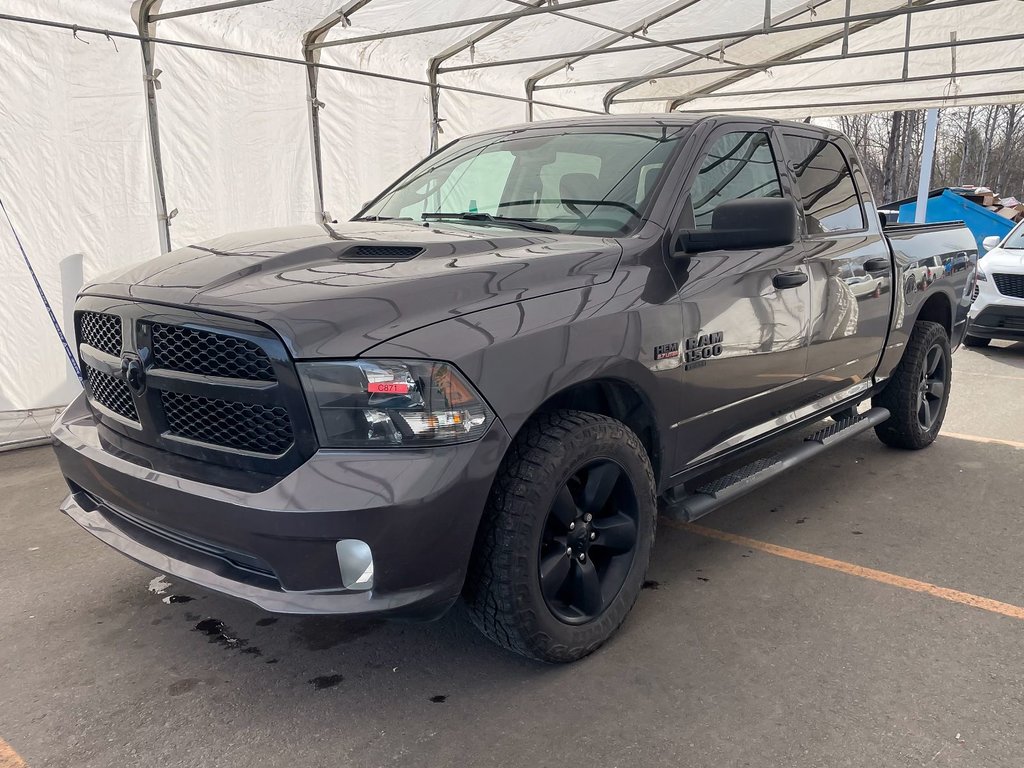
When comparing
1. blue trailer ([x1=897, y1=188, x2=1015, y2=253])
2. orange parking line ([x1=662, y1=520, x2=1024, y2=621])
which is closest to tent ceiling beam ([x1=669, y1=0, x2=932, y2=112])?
blue trailer ([x1=897, y1=188, x2=1015, y2=253])

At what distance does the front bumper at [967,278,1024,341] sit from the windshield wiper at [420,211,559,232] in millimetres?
7596

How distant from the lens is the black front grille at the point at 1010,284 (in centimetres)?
882

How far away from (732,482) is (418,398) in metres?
1.80

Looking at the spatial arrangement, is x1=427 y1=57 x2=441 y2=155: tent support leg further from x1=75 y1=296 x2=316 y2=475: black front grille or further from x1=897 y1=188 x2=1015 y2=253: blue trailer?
x1=897 y1=188 x2=1015 y2=253: blue trailer

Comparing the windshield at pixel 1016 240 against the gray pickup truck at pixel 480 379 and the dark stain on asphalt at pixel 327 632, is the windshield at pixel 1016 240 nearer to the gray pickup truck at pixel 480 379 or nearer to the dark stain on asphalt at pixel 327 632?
the gray pickup truck at pixel 480 379

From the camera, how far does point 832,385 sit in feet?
13.7

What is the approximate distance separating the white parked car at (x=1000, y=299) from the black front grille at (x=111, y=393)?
900cm

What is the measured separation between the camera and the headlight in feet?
7.14

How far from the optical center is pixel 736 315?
328 cm

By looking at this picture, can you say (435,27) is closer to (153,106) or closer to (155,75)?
(155,75)

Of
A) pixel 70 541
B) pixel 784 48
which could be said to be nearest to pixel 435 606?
pixel 70 541

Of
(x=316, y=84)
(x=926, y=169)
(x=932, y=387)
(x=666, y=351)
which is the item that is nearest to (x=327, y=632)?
(x=666, y=351)

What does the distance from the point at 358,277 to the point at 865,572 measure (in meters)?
2.51

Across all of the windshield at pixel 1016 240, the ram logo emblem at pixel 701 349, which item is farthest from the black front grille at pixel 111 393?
the windshield at pixel 1016 240
